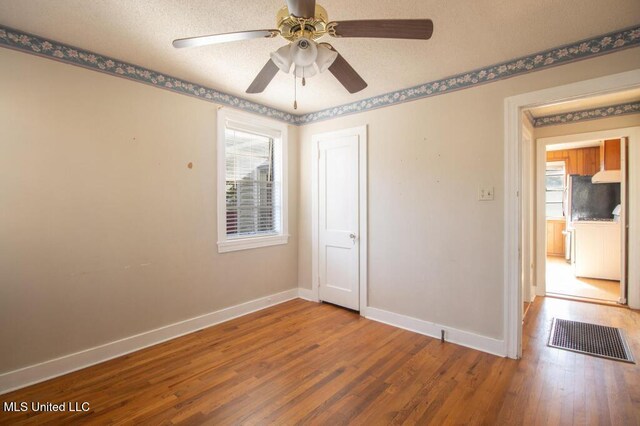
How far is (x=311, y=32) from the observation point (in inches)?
61.0

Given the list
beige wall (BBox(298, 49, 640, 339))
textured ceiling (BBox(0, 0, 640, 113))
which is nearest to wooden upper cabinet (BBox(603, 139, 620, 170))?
beige wall (BBox(298, 49, 640, 339))

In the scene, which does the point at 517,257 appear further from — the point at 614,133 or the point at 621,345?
the point at 614,133

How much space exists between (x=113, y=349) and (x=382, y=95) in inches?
140

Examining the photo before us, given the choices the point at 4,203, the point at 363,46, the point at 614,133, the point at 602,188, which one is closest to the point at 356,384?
the point at 363,46

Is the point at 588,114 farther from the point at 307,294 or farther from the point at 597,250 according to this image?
the point at 307,294

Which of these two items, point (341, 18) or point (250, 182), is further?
point (250, 182)

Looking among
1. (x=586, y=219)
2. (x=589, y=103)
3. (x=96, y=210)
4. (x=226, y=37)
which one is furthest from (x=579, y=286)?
(x=96, y=210)

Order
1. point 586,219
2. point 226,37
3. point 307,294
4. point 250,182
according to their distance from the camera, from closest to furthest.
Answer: point 226,37
point 250,182
point 307,294
point 586,219

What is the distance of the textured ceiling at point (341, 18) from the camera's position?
1.86 metres

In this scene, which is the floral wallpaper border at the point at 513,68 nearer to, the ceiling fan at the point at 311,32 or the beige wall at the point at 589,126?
the ceiling fan at the point at 311,32

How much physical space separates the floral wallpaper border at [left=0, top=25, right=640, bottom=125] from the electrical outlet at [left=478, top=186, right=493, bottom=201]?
937mm

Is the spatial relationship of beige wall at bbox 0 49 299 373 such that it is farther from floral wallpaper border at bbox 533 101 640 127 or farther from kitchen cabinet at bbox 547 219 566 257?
kitchen cabinet at bbox 547 219 566 257

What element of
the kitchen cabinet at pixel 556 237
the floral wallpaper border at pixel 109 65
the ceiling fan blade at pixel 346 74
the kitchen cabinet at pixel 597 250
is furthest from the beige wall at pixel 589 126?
the kitchen cabinet at pixel 556 237

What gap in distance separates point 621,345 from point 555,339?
1.64ft
